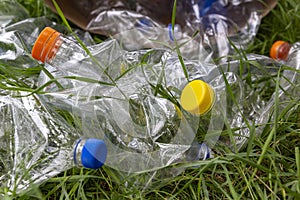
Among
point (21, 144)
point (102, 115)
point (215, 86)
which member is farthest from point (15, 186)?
point (215, 86)

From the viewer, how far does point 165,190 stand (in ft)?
3.64

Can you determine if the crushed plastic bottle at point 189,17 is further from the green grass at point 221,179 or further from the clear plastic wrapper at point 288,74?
the green grass at point 221,179

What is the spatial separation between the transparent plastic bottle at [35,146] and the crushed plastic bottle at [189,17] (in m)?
0.53

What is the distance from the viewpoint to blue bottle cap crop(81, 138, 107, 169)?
3.32 feet

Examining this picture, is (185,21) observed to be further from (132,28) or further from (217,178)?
(217,178)

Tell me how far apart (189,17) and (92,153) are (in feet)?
3.18

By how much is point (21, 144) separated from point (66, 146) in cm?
10

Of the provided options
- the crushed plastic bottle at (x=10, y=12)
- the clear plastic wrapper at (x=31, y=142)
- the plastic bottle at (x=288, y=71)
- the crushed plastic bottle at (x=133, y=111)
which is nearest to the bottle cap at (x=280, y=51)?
the plastic bottle at (x=288, y=71)

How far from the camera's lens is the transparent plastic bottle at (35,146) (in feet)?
3.41

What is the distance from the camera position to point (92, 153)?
3.32ft

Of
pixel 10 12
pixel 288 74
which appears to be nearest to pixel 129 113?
pixel 288 74

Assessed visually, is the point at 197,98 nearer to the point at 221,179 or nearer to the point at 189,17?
the point at 221,179

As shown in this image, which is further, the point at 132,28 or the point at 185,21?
the point at 185,21

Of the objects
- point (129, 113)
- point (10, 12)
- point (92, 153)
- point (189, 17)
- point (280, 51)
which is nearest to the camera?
point (92, 153)
